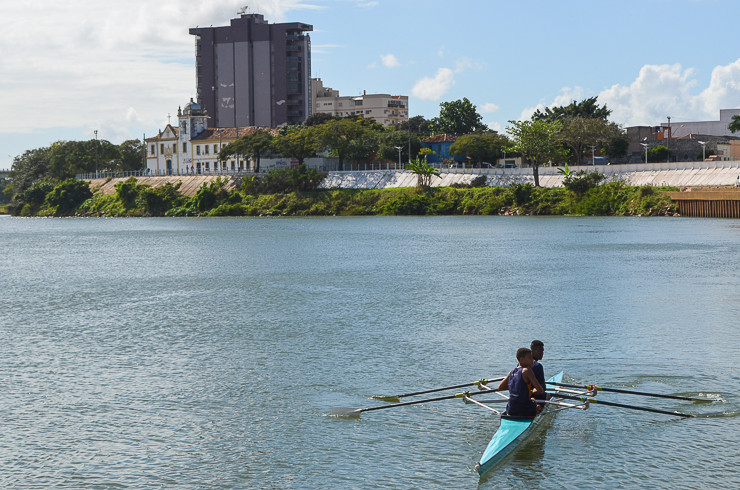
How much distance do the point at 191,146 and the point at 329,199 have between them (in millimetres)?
51803

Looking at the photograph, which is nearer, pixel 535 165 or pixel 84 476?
pixel 84 476

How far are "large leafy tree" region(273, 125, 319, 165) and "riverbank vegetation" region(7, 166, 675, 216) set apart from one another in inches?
156

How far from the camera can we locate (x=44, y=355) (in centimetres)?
3238

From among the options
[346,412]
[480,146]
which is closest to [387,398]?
[346,412]

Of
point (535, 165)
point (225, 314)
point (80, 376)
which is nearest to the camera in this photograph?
point (80, 376)

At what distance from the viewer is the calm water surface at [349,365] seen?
2011 centimetres

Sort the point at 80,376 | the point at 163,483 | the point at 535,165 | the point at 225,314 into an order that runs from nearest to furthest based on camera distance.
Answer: the point at 163,483, the point at 80,376, the point at 225,314, the point at 535,165

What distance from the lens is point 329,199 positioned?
154m

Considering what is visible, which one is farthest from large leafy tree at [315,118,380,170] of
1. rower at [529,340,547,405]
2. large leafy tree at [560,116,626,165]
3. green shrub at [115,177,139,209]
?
rower at [529,340,547,405]

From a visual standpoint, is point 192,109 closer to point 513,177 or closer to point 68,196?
point 68,196

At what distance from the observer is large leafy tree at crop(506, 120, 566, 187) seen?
447 ft

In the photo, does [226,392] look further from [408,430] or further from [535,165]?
[535,165]

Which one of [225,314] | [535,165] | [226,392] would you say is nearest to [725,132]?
[535,165]

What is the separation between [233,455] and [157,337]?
16.2 meters
